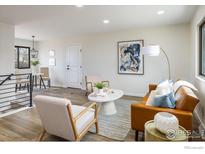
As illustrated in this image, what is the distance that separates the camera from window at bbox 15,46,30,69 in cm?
681

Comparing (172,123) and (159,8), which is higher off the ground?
(159,8)

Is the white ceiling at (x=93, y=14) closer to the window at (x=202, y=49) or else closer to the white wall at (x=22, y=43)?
the window at (x=202, y=49)

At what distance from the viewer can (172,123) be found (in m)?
1.65

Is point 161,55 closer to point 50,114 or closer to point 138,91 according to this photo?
point 138,91

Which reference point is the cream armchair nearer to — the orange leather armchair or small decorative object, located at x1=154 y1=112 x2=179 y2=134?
the orange leather armchair

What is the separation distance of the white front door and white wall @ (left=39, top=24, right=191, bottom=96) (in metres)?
0.26

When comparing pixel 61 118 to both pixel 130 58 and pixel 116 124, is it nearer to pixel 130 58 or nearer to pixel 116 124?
pixel 116 124

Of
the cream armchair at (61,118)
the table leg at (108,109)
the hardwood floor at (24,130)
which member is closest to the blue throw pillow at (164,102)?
the hardwood floor at (24,130)

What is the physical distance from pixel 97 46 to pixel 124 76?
166 cm

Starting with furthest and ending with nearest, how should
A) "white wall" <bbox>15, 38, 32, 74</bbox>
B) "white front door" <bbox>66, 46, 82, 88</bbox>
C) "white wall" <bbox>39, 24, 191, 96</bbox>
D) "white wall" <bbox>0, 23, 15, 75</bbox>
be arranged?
"white wall" <bbox>15, 38, 32, 74</bbox>
"white front door" <bbox>66, 46, 82, 88</bbox>
"white wall" <bbox>39, 24, 191, 96</bbox>
"white wall" <bbox>0, 23, 15, 75</bbox>

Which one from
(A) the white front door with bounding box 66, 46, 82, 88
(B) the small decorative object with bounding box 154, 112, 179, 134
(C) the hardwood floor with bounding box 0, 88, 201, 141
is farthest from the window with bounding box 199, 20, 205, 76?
(A) the white front door with bounding box 66, 46, 82, 88

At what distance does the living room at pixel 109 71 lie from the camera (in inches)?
83.0
